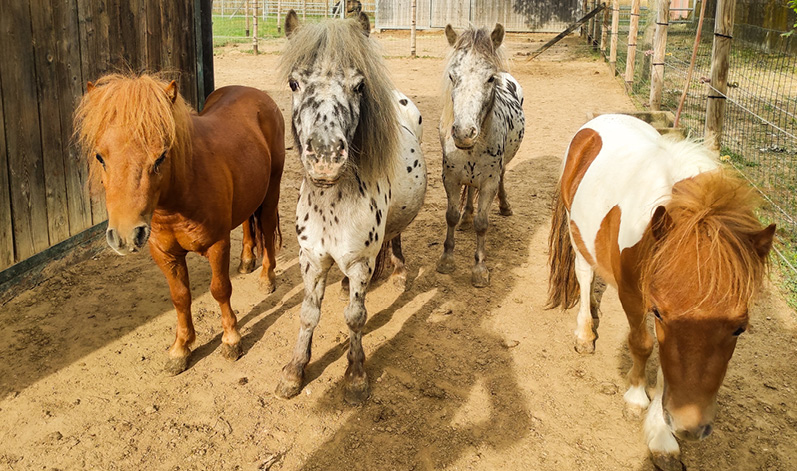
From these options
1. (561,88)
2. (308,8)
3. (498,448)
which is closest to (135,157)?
(498,448)

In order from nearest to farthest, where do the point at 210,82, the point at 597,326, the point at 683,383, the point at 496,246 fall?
the point at 683,383 < the point at 597,326 < the point at 496,246 < the point at 210,82

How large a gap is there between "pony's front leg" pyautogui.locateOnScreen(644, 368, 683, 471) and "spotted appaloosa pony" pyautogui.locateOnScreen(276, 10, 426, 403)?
4.96 feet

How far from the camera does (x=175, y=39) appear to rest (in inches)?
227

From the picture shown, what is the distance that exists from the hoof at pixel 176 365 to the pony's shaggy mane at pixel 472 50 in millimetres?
2623

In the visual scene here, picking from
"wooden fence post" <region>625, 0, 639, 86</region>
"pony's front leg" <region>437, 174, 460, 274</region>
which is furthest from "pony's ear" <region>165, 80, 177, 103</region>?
"wooden fence post" <region>625, 0, 639, 86</region>

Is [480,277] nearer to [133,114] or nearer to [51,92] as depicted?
[133,114]

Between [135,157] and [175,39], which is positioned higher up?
[175,39]

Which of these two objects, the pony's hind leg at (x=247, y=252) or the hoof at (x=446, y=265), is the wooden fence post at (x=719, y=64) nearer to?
the hoof at (x=446, y=265)

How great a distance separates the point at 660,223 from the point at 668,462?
4.31 feet

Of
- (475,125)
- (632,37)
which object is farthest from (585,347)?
(632,37)

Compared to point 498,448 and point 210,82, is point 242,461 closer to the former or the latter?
point 498,448

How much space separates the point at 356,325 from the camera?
3307 mm

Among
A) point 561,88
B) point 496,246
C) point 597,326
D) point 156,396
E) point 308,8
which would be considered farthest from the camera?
point 308,8

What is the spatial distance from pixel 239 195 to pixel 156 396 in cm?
131
